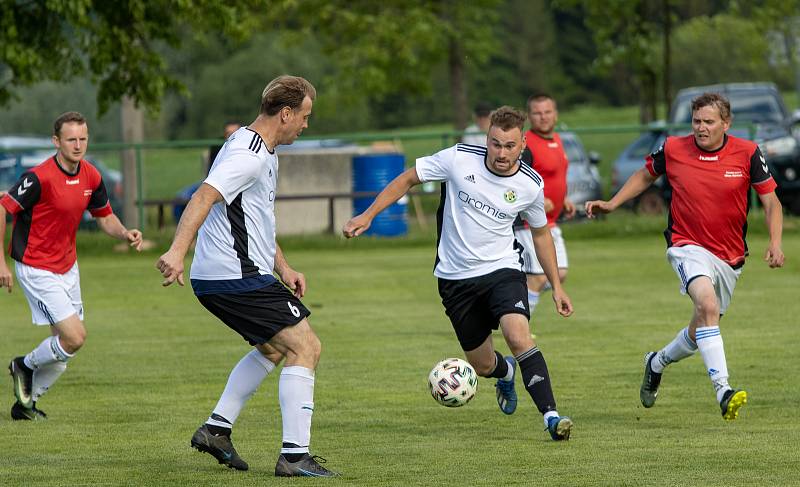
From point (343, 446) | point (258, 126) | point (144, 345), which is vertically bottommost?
point (144, 345)

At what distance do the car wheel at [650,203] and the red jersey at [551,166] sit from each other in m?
12.7

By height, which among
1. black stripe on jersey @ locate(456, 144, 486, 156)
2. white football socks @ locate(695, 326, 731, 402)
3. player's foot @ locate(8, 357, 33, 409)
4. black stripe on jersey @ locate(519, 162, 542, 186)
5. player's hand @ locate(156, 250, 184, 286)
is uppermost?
black stripe on jersey @ locate(456, 144, 486, 156)

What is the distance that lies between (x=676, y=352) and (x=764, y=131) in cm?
1655

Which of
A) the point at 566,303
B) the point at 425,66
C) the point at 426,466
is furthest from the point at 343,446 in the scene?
the point at 425,66

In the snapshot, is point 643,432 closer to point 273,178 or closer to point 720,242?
point 720,242

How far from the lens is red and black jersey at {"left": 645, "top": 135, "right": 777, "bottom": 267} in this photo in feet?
→ 29.6

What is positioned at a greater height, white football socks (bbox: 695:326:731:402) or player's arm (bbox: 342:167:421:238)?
player's arm (bbox: 342:167:421:238)

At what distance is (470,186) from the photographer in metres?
8.43

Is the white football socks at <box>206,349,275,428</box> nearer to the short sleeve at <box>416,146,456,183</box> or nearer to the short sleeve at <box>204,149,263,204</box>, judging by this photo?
the short sleeve at <box>204,149,263,204</box>

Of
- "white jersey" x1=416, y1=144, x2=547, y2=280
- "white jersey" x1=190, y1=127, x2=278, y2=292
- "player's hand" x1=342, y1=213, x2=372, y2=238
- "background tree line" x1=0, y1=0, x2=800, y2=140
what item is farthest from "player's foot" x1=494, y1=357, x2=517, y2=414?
"background tree line" x1=0, y1=0, x2=800, y2=140

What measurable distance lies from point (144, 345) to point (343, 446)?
529 cm

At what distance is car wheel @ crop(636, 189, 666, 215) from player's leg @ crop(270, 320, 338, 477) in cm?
1803

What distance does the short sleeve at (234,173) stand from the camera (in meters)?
6.98

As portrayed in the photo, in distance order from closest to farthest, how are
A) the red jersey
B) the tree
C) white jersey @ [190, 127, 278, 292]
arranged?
white jersey @ [190, 127, 278, 292] → the red jersey → the tree
